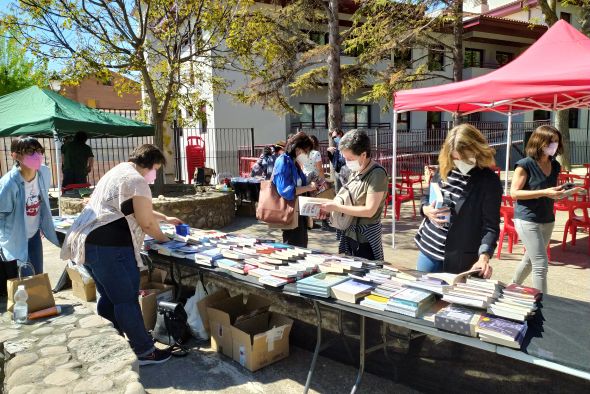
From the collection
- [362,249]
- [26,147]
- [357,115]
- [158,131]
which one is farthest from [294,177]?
[357,115]

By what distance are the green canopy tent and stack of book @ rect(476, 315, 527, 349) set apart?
7045mm

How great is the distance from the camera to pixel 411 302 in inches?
91.8

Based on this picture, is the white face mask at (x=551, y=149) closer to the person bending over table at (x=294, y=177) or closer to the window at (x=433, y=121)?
the person bending over table at (x=294, y=177)

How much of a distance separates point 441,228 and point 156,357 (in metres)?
→ 2.37

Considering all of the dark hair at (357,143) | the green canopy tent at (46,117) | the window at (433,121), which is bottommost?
the dark hair at (357,143)

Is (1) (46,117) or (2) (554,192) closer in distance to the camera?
(2) (554,192)

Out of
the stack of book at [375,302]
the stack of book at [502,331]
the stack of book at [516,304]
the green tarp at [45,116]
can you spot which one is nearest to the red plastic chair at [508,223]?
the stack of book at [516,304]

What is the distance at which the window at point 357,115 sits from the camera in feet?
74.5

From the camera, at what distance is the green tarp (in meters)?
7.29

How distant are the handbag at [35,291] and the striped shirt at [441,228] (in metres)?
2.95

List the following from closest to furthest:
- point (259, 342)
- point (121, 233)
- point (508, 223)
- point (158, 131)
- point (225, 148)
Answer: point (121, 233), point (259, 342), point (508, 223), point (158, 131), point (225, 148)

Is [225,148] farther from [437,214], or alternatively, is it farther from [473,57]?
[473,57]

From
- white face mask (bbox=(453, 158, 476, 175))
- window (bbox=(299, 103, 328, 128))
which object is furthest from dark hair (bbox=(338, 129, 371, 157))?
window (bbox=(299, 103, 328, 128))

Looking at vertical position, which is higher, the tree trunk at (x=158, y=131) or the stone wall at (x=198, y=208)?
the tree trunk at (x=158, y=131)
